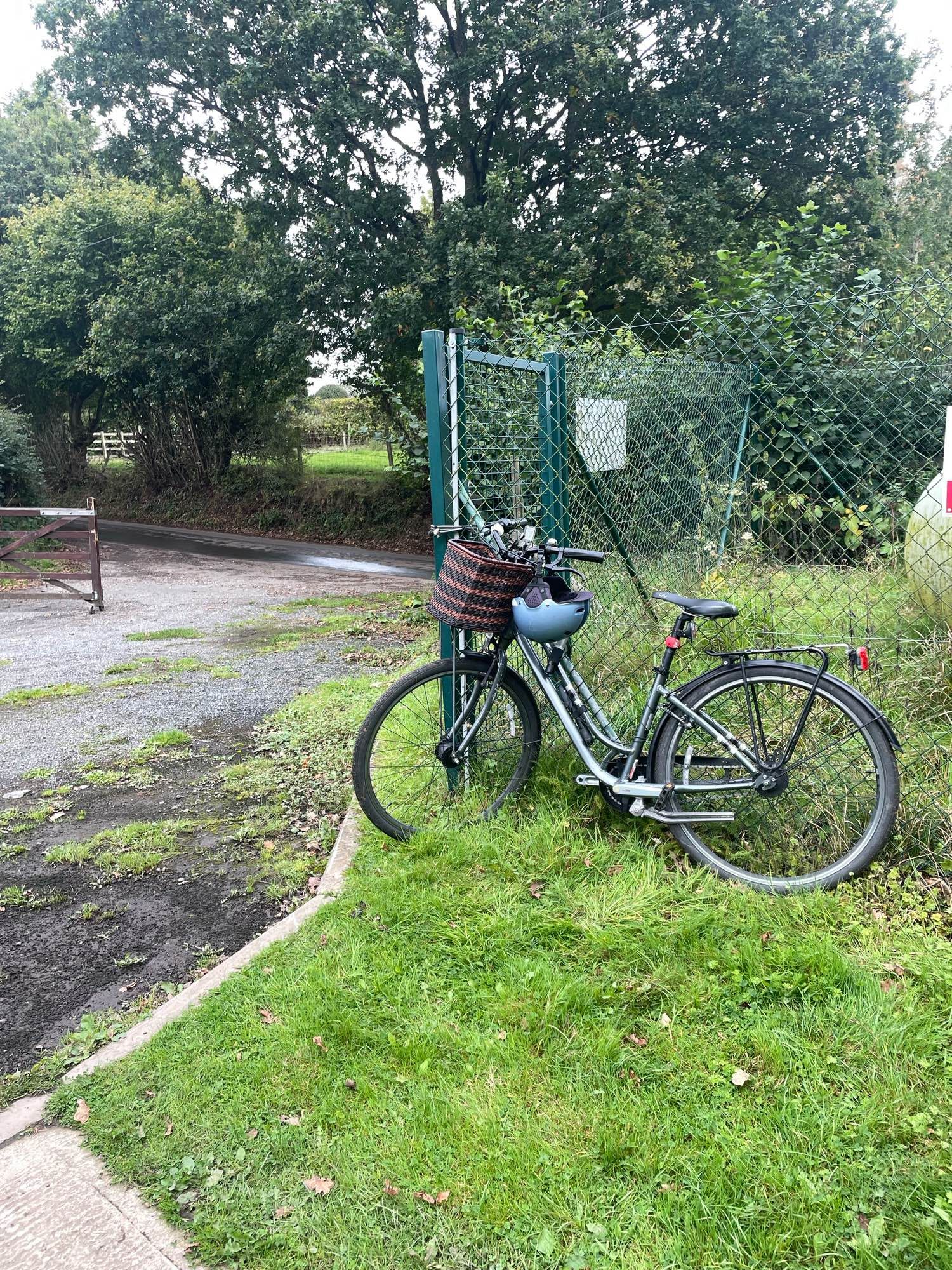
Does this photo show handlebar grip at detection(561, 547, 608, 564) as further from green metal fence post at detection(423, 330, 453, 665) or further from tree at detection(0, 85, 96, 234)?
tree at detection(0, 85, 96, 234)

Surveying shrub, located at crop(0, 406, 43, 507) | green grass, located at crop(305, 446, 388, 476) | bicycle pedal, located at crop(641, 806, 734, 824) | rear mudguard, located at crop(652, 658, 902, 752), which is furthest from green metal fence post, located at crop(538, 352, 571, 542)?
green grass, located at crop(305, 446, 388, 476)

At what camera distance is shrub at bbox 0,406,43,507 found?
52.5 feet

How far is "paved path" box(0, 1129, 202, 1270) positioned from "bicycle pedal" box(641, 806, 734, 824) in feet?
6.31

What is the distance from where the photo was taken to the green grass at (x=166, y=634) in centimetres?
933

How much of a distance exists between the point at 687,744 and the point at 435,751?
1.10m

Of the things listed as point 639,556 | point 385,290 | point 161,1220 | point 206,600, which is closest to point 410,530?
point 385,290

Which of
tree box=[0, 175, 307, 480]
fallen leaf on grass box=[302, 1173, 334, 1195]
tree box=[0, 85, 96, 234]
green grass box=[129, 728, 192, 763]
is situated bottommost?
fallen leaf on grass box=[302, 1173, 334, 1195]

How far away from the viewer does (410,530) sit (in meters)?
20.1

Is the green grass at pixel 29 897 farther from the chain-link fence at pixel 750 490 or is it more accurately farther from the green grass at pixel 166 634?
the green grass at pixel 166 634

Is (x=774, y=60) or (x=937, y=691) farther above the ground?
(x=774, y=60)

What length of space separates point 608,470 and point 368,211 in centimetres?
1402

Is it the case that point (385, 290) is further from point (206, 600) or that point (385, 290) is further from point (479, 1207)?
point (479, 1207)

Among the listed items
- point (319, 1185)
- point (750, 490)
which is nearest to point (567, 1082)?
point (319, 1185)

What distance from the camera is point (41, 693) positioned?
6.96 meters
